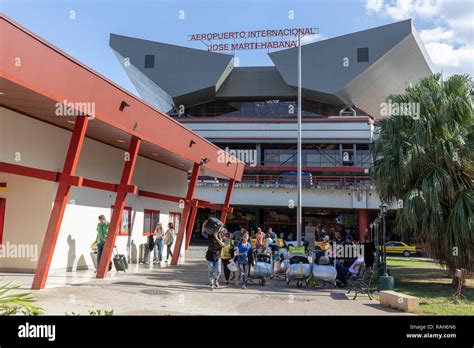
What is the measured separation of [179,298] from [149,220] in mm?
10434

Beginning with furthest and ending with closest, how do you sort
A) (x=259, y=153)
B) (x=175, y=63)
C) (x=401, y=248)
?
(x=175, y=63)
(x=259, y=153)
(x=401, y=248)

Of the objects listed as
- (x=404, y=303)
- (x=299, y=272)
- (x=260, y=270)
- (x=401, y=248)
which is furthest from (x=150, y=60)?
(x=404, y=303)

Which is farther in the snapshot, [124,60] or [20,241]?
[124,60]

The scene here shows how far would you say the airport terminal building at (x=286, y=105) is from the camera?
141ft

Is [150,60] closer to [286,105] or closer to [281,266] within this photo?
[286,105]

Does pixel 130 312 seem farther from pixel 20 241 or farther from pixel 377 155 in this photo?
pixel 377 155

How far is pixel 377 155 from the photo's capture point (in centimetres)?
1648

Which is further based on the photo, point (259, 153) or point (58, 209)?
point (259, 153)

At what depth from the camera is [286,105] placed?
53.7 meters

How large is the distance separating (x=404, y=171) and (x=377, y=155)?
6.77 ft

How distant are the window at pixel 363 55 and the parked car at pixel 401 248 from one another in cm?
2213

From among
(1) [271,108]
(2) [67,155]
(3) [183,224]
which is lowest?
(3) [183,224]
